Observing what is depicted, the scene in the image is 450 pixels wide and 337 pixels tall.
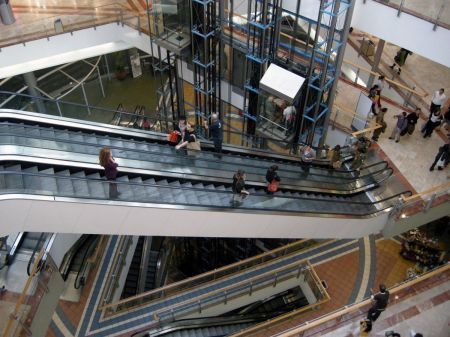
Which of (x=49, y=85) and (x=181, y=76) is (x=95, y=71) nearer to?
(x=49, y=85)

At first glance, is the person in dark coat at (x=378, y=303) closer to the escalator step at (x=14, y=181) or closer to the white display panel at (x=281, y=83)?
the white display panel at (x=281, y=83)

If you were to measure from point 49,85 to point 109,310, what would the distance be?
11023 mm

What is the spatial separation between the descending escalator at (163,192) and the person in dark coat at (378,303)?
295 centimetres

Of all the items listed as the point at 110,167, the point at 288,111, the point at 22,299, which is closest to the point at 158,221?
the point at 110,167

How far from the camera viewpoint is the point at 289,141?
15227 millimetres

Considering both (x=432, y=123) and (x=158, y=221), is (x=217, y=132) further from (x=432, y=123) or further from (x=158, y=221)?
(x=432, y=123)

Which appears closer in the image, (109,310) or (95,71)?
(109,310)

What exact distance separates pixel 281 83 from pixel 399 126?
3673 mm

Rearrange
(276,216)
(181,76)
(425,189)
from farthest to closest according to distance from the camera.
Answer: (181,76)
(425,189)
(276,216)

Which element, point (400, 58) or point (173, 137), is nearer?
point (173, 137)


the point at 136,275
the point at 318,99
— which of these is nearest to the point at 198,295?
the point at 136,275

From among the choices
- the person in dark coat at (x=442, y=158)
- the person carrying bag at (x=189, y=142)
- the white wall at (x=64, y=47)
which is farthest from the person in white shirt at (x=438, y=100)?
the white wall at (x=64, y=47)

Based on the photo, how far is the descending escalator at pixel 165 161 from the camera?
990cm

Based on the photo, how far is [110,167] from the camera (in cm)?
944
